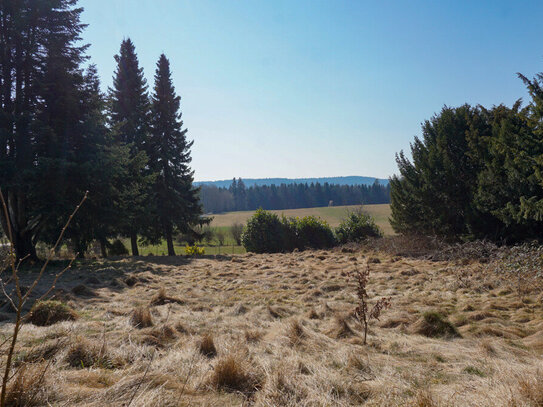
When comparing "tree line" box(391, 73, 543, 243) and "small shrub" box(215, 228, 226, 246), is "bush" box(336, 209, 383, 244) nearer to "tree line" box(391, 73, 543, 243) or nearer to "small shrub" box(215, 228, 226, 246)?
"tree line" box(391, 73, 543, 243)

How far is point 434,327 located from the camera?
436 centimetres

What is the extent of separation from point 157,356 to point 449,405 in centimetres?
245

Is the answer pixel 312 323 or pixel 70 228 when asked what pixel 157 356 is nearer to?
pixel 312 323

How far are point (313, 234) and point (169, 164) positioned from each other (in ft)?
29.9

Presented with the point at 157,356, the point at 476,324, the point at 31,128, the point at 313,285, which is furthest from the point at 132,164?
the point at 476,324

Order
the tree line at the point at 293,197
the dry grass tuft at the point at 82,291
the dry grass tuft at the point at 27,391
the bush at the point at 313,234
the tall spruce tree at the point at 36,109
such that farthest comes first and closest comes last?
the tree line at the point at 293,197, the bush at the point at 313,234, the tall spruce tree at the point at 36,109, the dry grass tuft at the point at 82,291, the dry grass tuft at the point at 27,391

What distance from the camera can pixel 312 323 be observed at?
4887 millimetres

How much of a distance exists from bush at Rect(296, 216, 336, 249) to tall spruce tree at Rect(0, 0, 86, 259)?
11.3 meters

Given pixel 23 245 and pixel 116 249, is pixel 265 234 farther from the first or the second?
pixel 23 245

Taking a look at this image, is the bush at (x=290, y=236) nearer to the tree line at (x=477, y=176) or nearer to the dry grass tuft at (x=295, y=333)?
the tree line at (x=477, y=176)

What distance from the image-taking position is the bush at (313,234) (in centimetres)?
1809

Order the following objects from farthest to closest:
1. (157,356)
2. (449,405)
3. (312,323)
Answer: (312,323), (157,356), (449,405)

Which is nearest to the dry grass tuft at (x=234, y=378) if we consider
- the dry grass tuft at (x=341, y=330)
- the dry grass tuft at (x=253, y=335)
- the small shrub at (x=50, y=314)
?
the dry grass tuft at (x=253, y=335)

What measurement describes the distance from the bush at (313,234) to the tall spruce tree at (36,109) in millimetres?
11344
